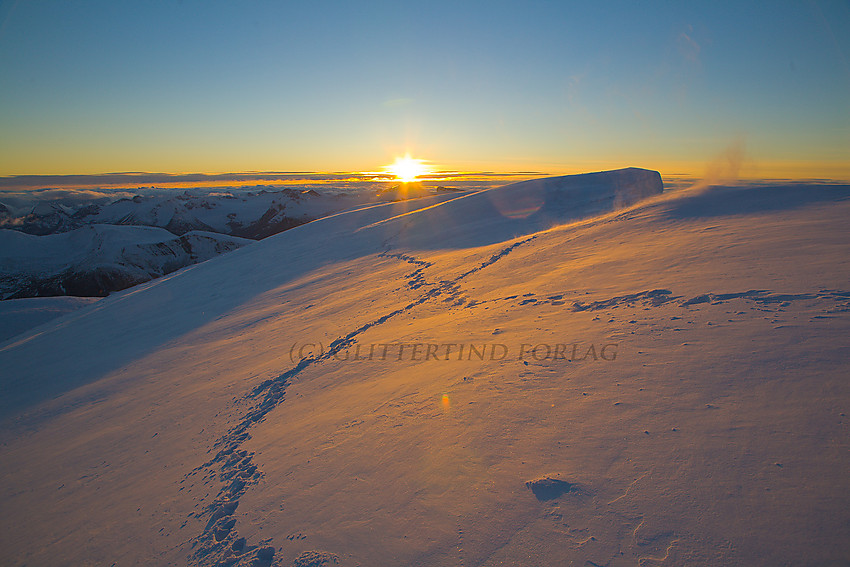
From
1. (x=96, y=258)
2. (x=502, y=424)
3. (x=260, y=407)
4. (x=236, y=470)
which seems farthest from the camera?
(x=96, y=258)

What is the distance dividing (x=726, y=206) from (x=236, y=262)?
1560 cm

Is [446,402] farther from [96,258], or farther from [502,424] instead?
[96,258]

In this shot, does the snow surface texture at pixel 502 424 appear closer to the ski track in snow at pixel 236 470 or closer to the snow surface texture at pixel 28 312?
the ski track in snow at pixel 236 470

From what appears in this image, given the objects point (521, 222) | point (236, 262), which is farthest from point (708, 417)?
point (236, 262)

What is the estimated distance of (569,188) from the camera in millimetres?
14898

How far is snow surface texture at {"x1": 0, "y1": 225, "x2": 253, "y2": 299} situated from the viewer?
4300 cm

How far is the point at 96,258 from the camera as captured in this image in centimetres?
4891

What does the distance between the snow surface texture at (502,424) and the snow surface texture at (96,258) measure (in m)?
44.6

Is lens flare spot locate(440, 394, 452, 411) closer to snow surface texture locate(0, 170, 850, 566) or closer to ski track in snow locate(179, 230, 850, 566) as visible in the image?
snow surface texture locate(0, 170, 850, 566)

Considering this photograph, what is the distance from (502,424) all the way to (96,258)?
61.7 meters

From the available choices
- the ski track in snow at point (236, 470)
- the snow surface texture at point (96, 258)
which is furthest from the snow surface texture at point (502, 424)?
the snow surface texture at point (96, 258)

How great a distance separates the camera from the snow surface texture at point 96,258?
43000mm

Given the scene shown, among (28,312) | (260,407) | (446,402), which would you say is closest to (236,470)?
(260,407)

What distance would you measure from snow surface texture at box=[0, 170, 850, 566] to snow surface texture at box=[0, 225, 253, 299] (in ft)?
146
